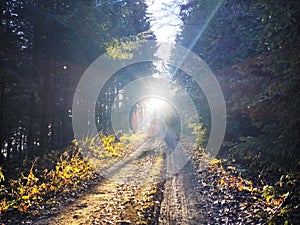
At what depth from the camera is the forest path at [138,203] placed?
21.5 feet

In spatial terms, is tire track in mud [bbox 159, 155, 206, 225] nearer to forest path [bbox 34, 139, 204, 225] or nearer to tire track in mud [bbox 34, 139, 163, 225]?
forest path [bbox 34, 139, 204, 225]

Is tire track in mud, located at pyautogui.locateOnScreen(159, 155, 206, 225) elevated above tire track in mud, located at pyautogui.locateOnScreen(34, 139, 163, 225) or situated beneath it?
elevated above

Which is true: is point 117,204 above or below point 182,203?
below

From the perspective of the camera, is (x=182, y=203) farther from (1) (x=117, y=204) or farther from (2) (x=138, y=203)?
(1) (x=117, y=204)

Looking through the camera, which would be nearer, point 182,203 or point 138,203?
point 138,203

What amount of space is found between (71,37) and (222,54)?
8.29 metres

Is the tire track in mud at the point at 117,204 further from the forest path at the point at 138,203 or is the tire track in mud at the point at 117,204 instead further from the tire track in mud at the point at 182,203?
the tire track in mud at the point at 182,203

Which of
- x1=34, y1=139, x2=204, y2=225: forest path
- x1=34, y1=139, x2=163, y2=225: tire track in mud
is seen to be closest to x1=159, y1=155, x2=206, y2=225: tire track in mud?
x1=34, y1=139, x2=204, y2=225: forest path

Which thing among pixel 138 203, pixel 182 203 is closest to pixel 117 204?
pixel 138 203

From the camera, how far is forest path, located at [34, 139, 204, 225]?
21.5ft

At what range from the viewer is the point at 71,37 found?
14266 mm

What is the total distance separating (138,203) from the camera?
7703mm

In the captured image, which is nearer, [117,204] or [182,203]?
[117,204]

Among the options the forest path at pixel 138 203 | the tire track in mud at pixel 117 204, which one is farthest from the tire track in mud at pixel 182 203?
the tire track in mud at pixel 117 204
